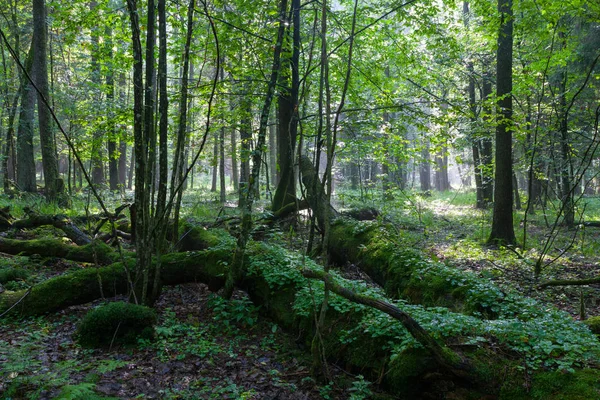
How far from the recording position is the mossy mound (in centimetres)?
484

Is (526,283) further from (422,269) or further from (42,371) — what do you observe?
(42,371)

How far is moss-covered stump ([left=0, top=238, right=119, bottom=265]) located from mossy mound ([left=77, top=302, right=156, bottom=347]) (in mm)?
2708

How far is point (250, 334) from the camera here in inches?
217

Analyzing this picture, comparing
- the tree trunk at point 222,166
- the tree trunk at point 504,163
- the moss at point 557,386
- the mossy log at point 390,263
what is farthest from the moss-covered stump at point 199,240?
the tree trunk at point 504,163

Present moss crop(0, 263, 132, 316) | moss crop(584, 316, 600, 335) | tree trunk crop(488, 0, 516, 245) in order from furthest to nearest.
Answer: tree trunk crop(488, 0, 516, 245), moss crop(0, 263, 132, 316), moss crop(584, 316, 600, 335)

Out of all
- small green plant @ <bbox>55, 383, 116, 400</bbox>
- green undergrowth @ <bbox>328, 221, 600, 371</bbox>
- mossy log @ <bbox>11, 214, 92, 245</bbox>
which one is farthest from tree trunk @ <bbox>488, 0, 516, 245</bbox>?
mossy log @ <bbox>11, 214, 92, 245</bbox>

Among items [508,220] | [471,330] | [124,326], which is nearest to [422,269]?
[471,330]

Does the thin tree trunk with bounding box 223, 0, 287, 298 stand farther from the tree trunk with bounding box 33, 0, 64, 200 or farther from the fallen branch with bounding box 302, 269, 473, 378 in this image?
the tree trunk with bounding box 33, 0, 64, 200

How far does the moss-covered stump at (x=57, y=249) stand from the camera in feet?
24.6

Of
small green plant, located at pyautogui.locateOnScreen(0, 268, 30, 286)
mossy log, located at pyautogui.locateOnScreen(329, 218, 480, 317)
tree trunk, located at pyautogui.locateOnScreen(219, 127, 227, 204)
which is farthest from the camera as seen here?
tree trunk, located at pyautogui.locateOnScreen(219, 127, 227, 204)

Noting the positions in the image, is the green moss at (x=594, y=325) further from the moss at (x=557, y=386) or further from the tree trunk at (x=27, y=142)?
the tree trunk at (x=27, y=142)

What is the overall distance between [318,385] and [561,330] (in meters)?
2.46

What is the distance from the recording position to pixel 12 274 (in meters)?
6.30

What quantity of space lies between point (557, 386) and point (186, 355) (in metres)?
3.87
